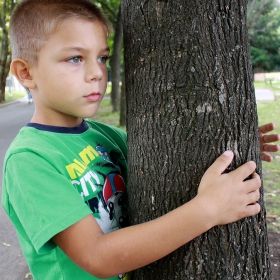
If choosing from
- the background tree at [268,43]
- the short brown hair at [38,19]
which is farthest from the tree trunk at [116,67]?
the background tree at [268,43]

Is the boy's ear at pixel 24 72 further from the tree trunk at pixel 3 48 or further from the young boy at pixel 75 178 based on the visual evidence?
the tree trunk at pixel 3 48

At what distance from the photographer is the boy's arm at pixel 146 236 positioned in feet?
3.87

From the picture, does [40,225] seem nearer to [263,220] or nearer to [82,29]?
[82,29]

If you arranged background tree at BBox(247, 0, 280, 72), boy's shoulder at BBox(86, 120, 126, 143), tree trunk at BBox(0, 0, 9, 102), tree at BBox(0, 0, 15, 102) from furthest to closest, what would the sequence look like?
1. background tree at BBox(247, 0, 280, 72)
2. tree trunk at BBox(0, 0, 9, 102)
3. tree at BBox(0, 0, 15, 102)
4. boy's shoulder at BBox(86, 120, 126, 143)

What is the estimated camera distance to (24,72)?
1512 millimetres

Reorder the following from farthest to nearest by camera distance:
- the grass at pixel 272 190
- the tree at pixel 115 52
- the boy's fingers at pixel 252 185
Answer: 1. the tree at pixel 115 52
2. the grass at pixel 272 190
3. the boy's fingers at pixel 252 185

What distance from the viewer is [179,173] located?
4.66ft

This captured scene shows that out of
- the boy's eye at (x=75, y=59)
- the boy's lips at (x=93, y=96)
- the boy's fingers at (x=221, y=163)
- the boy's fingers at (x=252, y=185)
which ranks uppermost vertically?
the boy's eye at (x=75, y=59)

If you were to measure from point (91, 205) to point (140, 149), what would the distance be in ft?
0.99

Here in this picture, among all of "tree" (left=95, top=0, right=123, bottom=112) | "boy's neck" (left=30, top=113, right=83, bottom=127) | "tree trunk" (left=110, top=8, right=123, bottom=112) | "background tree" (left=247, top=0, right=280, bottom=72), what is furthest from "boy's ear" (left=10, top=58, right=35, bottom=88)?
"background tree" (left=247, top=0, right=280, bottom=72)

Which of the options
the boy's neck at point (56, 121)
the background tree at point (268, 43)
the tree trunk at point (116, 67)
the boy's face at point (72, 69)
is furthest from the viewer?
the background tree at point (268, 43)

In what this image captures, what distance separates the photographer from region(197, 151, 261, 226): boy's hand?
119cm

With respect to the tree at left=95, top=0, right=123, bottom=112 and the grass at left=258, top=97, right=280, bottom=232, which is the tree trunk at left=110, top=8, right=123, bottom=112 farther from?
the grass at left=258, top=97, right=280, bottom=232

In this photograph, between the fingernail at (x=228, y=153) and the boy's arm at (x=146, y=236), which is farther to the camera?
the fingernail at (x=228, y=153)
